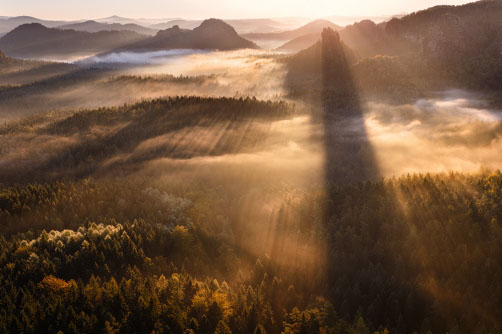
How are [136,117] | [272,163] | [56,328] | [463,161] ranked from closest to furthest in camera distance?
[56,328] < [463,161] < [272,163] < [136,117]

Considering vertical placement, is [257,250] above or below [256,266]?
below

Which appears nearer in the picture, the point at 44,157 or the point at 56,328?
the point at 56,328

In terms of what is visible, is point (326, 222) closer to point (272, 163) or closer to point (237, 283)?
point (237, 283)

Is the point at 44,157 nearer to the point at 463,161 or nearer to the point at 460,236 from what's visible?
the point at 460,236

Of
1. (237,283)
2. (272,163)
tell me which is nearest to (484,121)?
(272,163)

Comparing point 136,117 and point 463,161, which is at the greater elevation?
point 136,117

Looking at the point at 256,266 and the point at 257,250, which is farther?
the point at 257,250

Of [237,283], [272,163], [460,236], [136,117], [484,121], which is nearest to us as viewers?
[237,283]

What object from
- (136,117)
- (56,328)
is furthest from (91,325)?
(136,117)

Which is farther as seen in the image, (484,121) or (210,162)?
(484,121)
